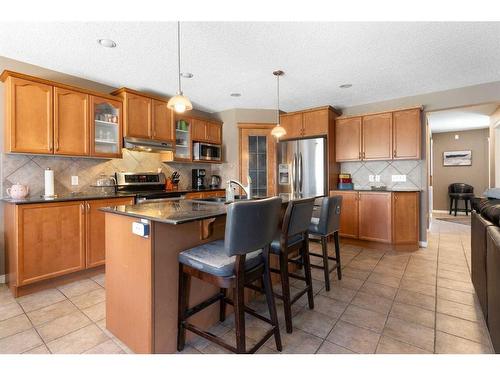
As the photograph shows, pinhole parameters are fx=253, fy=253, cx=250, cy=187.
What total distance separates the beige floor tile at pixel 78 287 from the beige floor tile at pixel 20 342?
2.07 ft

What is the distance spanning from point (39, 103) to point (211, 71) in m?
1.91

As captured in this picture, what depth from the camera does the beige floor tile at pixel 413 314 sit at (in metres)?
1.94

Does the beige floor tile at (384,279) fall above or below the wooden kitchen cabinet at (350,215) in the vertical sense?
below

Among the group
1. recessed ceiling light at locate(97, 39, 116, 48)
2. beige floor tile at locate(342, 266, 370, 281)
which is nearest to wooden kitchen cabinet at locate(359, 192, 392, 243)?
beige floor tile at locate(342, 266, 370, 281)

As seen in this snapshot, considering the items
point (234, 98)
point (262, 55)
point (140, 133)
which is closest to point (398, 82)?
point (262, 55)

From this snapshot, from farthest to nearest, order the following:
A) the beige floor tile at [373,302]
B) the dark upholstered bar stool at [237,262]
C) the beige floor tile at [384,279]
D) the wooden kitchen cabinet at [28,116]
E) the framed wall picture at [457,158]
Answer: the framed wall picture at [457,158] < the beige floor tile at [384,279] < the wooden kitchen cabinet at [28,116] < the beige floor tile at [373,302] < the dark upholstered bar stool at [237,262]

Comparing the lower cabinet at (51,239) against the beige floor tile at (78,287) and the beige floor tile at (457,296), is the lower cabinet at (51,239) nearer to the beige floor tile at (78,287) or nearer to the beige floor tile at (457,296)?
the beige floor tile at (78,287)

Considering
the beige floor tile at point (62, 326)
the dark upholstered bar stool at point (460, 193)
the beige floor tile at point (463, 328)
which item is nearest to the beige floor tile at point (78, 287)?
the beige floor tile at point (62, 326)

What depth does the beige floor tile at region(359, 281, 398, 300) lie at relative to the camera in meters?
2.39

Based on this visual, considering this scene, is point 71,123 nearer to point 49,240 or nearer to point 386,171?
point 49,240

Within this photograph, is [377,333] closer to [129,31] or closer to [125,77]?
[129,31]

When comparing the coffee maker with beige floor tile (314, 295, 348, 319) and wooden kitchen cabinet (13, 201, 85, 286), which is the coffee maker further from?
beige floor tile (314, 295, 348, 319)

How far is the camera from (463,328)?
6.04ft

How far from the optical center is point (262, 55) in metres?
2.72
